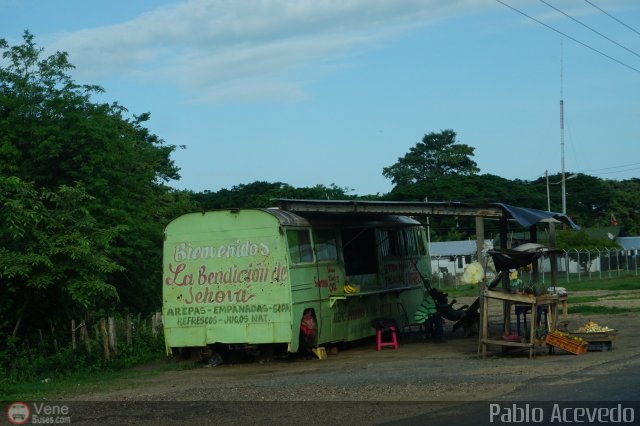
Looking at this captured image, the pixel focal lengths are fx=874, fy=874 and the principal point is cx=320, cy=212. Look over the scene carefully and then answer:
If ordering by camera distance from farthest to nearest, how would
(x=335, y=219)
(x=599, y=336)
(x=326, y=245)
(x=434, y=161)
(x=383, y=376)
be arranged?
(x=434, y=161) → (x=335, y=219) → (x=326, y=245) → (x=599, y=336) → (x=383, y=376)

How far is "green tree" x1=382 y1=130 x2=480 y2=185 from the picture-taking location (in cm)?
8088

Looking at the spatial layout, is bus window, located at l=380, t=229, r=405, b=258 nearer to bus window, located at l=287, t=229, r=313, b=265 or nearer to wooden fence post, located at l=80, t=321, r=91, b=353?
bus window, located at l=287, t=229, r=313, b=265

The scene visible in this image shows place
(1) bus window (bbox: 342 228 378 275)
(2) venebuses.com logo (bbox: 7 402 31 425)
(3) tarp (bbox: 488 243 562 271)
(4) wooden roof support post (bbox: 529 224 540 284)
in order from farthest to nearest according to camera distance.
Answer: (1) bus window (bbox: 342 228 378 275) < (4) wooden roof support post (bbox: 529 224 540 284) < (3) tarp (bbox: 488 243 562 271) < (2) venebuses.com logo (bbox: 7 402 31 425)

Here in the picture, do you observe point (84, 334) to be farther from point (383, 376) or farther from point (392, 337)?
point (383, 376)

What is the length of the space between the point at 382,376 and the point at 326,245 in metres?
4.79

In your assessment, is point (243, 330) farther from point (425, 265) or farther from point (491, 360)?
point (425, 265)

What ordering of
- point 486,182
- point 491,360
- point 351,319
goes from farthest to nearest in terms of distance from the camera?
point 486,182
point 351,319
point 491,360

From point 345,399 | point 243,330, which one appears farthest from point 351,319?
point 345,399

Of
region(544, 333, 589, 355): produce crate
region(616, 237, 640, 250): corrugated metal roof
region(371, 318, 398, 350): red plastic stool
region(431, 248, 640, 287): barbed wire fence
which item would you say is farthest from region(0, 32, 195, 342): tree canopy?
region(616, 237, 640, 250): corrugated metal roof

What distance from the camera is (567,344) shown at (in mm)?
15797

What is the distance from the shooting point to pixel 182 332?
1734 centimetres

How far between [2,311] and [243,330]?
509cm

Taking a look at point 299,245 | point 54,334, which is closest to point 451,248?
point 54,334

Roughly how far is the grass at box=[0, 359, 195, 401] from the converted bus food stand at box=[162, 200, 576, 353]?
739mm
